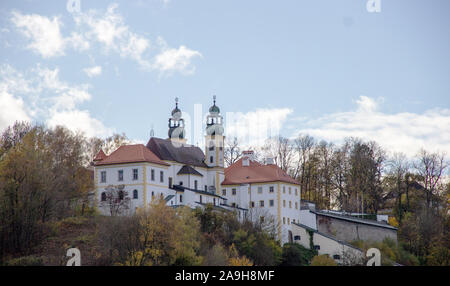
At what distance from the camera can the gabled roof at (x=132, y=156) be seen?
60.9 m

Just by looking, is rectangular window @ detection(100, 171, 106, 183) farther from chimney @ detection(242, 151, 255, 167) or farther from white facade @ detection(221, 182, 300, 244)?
chimney @ detection(242, 151, 255, 167)

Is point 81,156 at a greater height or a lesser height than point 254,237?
greater

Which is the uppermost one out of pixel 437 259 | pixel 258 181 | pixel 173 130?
pixel 173 130

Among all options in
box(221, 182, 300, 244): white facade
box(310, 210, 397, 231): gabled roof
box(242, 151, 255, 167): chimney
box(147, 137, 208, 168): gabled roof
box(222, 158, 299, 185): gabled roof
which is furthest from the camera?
box(242, 151, 255, 167): chimney

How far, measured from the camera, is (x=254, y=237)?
56906 millimetres

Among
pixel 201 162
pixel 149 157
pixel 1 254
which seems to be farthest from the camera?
pixel 201 162

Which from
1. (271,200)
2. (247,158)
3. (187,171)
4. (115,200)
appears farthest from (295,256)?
(247,158)

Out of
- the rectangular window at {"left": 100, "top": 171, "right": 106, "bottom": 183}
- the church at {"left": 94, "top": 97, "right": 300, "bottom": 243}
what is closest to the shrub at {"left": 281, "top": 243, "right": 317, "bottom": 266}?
the church at {"left": 94, "top": 97, "right": 300, "bottom": 243}

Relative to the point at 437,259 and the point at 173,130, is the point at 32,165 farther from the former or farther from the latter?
the point at 437,259

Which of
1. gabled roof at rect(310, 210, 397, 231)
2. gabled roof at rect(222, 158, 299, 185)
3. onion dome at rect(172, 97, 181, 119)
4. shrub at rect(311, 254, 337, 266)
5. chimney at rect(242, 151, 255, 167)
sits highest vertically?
onion dome at rect(172, 97, 181, 119)

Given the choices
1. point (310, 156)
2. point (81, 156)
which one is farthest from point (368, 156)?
point (81, 156)

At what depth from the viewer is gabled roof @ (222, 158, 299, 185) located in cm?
6988

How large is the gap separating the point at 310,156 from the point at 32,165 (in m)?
40.0

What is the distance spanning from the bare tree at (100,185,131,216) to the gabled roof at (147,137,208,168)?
287 inches
